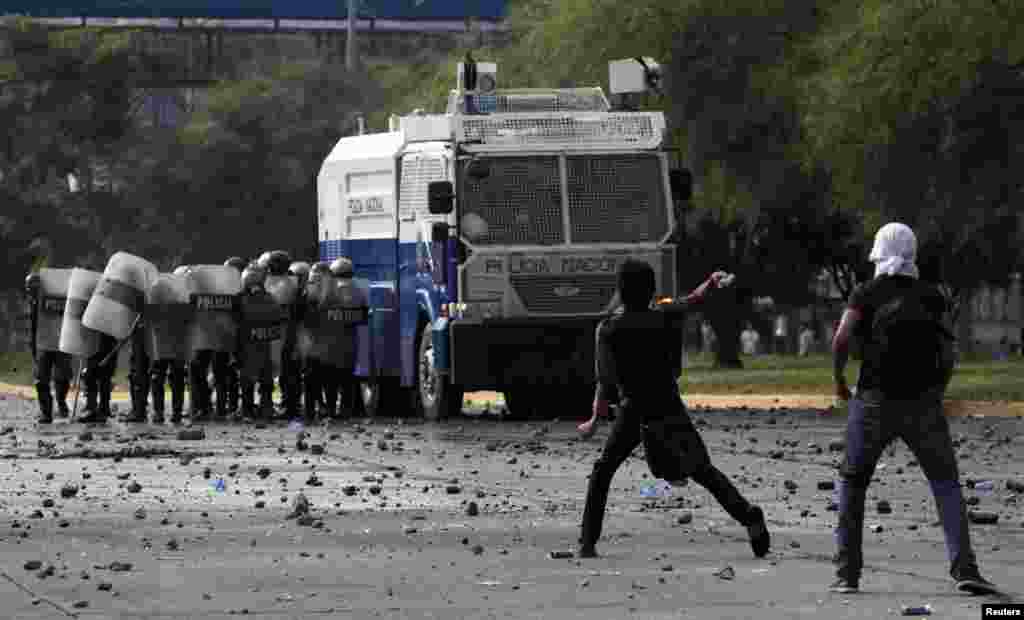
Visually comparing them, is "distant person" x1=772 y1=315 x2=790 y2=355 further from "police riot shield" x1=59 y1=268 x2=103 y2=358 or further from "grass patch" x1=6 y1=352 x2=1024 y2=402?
"police riot shield" x1=59 y1=268 x2=103 y2=358

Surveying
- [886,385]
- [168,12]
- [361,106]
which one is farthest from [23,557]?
[168,12]

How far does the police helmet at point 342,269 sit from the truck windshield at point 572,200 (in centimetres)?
180

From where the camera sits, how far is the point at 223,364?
30.6 m

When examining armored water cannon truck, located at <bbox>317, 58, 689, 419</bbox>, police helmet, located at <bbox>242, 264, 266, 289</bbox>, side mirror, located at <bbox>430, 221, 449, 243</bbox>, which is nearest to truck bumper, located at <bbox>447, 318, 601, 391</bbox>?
armored water cannon truck, located at <bbox>317, 58, 689, 419</bbox>

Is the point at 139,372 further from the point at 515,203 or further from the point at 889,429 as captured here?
the point at 889,429

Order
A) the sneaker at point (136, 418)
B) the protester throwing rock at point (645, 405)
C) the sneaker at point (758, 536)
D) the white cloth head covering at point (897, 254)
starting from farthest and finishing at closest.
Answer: the sneaker at point (136, 418) < the protester throwing rock at point (645, 405) < the sneaker at point (758, 536) < the white cloth head covering at point (897, 254)

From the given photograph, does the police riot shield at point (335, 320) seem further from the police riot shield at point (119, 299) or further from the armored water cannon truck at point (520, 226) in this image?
the police riot shield at point (119, 299)

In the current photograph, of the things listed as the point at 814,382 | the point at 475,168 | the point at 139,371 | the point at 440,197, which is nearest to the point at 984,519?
the point at 440,197

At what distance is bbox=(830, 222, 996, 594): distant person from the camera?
39.5 feet

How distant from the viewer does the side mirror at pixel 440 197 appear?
92.8ft

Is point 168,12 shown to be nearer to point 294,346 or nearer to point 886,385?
point 294,346

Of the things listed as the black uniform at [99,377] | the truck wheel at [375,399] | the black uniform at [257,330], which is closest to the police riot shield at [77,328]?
the black uniform at [99,377]

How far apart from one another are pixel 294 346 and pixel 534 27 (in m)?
13.9

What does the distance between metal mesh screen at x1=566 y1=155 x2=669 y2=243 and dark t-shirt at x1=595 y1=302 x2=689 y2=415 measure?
15386 millimetres
